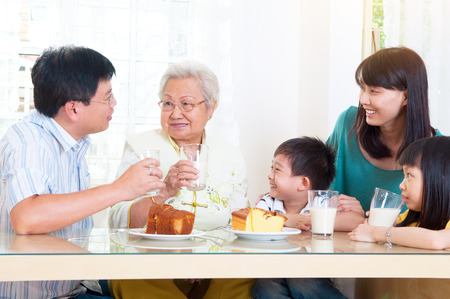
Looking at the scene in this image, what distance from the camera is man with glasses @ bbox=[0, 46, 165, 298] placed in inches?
59.5

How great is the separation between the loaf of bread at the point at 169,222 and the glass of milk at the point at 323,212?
335 millimetres

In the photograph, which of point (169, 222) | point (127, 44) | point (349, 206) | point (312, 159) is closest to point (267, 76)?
→ point (127, 44)

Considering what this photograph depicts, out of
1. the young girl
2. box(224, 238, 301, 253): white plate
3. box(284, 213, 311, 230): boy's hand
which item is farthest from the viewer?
box(284, 213, 311, 230): boy's hand

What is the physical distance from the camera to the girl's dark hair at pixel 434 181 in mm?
1576

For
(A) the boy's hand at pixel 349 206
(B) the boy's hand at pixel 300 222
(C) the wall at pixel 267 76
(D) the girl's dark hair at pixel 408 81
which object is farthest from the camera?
(C) the wall at pixel 267 76

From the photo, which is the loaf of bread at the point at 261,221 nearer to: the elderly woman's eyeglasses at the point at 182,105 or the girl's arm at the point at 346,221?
the girl's arm at the point at 346,221

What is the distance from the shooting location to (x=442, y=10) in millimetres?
3572

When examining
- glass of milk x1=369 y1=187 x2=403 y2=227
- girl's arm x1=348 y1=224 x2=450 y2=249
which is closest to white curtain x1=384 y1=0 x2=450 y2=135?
glass of milk x1=369 y1=187 x2=403 y2=227

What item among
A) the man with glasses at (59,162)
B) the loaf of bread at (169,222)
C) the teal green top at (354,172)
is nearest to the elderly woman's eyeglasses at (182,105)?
the man with glasses at (59,162)

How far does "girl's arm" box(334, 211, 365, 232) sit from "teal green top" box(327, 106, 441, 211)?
460 millimetres

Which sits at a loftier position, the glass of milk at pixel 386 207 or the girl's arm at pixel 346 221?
the glass of milk at pixel 386 207

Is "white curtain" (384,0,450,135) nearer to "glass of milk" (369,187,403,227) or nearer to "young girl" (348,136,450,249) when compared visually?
"young girl" (348,136,450,249)

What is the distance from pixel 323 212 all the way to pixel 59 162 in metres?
0.87

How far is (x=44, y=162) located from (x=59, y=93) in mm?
275
